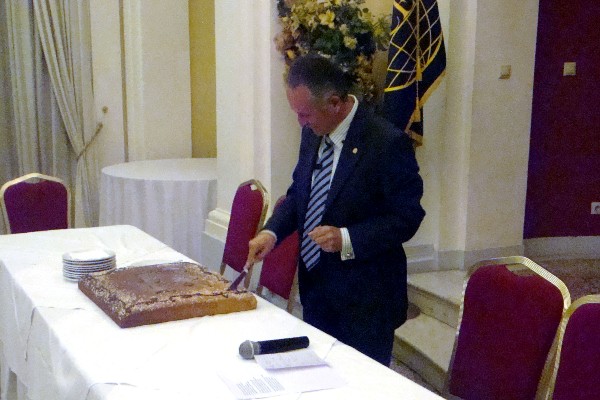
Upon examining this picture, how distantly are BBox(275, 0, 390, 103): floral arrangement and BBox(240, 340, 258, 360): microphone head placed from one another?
6.92 ft

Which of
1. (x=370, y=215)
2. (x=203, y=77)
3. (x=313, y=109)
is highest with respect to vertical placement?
(x=203, y=77)

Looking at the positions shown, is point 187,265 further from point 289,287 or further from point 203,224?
point 203,224

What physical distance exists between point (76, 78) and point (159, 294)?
392 cm

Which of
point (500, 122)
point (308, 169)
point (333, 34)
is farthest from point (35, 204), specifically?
point (500, 122)

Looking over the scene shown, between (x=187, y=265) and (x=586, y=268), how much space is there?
9.51 feet

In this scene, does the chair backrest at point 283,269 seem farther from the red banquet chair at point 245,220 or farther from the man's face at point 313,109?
the man's face at point 313,109

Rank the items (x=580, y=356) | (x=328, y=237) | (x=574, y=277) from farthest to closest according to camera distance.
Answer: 1. (x=574, y=277)
2. (x=328, y=237)
3. (x=580, y=356)

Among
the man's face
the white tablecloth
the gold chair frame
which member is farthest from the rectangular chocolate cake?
the white tablecloth

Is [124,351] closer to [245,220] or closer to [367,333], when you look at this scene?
[367,333]

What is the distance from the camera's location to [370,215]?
6.75ft

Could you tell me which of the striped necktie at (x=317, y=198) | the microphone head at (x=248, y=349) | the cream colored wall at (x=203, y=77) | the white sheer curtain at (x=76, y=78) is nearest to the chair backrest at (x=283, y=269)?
the striped necktie at (x=317, y=198)

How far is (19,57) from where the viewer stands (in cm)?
511

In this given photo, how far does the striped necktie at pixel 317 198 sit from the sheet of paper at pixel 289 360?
1.88 ft

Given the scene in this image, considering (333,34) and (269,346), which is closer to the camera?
(269,346)
